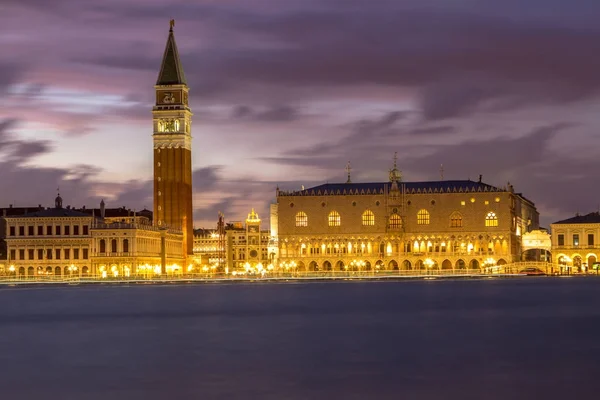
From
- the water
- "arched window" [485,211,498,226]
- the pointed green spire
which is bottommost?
the water

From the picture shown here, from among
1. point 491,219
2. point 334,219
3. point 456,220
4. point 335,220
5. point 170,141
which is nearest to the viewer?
point 491,219

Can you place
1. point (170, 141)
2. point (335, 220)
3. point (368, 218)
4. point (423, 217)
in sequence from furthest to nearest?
point (170, 141) → point (335, 220) → point (368, 218) → point (423, 217)

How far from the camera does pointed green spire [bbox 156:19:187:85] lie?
170m

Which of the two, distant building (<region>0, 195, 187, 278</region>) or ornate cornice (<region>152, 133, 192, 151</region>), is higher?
ornate cornice (<region>152, 133, 192, 151</region>)

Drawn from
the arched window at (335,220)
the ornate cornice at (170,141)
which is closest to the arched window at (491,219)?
the arched window at (335,220)

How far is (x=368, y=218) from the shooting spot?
165 metres

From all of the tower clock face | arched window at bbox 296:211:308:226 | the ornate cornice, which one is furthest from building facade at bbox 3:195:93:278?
arched window at bbox 296:211:308:226

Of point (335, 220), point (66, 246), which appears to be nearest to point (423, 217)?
point (335, 220)

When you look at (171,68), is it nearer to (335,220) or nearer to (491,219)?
(335,220)

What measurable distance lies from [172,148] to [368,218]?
Result: 30.0 metres

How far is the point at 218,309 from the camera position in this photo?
78062mm

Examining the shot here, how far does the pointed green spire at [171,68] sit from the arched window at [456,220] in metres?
44.4

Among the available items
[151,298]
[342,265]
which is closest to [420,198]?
[342,265]

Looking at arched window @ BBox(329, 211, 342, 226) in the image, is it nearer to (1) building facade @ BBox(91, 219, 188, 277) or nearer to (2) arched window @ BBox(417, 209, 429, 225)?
(2) arched window @ BBox(417, 209, 429, 225)
